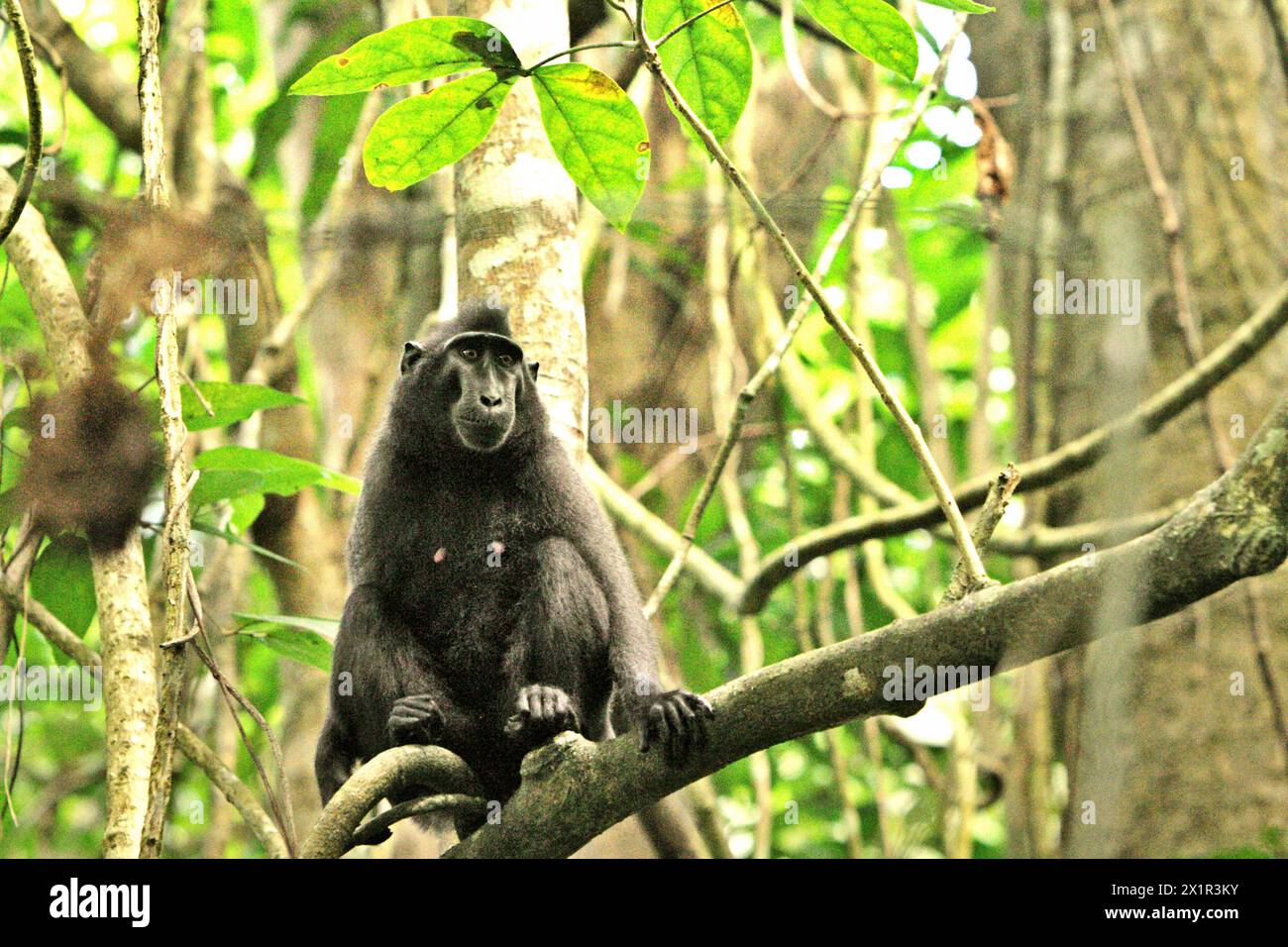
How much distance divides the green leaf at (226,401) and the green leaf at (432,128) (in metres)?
1.04

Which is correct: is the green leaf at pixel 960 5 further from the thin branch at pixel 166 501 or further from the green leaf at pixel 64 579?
the green leaf at pixel 64 579

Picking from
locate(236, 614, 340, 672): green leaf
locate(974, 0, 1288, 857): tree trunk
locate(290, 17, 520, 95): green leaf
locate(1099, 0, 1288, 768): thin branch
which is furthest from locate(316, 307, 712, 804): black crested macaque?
locate(1099, 0, 1288, 768): thin branch

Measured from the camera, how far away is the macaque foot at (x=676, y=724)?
117 inches

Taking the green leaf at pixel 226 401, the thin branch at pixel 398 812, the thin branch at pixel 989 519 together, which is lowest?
the thin branch at pixel 398 812

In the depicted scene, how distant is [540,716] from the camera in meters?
3.81

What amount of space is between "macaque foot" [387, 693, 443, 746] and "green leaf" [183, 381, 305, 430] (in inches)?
38.1

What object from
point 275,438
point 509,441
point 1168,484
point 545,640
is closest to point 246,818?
point 545,640

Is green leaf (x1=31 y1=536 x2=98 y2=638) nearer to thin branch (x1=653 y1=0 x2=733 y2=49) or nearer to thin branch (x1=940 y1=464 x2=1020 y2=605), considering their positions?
thin branch (x1=653 y1=0 x2=733 y2=49)

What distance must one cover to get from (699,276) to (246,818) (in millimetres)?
4821

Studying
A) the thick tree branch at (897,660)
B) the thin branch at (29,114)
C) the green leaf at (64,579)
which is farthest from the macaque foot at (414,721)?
the thin branch at (29,114)

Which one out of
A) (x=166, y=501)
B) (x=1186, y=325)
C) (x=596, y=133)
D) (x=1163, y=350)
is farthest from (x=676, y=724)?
(x=1163, y=350)

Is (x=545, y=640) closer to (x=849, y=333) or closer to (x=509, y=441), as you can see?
(x=509, y=441)

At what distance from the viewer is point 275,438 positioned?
6.84 m

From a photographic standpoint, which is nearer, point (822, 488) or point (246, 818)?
point (246, 818)
